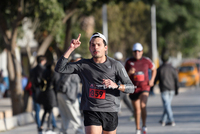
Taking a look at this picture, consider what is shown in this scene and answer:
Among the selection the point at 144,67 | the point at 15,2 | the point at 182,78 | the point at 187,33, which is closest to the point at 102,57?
the point at 144,67

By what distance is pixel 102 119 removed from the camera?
16.9 ft

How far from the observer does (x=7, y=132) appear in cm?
1097

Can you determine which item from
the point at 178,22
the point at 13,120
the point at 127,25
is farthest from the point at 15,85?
the point at 127,25

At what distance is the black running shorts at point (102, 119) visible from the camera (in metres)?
5.13

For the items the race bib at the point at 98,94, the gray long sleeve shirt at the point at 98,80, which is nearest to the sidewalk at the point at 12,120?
the gray long sleeve shirt at the point at 98,80

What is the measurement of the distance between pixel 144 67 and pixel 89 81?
385 cm

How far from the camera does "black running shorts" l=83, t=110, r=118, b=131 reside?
202 inches

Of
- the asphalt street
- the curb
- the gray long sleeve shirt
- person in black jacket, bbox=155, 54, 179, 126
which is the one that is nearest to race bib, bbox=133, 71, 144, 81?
the asphalt street

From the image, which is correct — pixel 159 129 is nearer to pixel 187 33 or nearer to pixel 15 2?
pixel 15 2

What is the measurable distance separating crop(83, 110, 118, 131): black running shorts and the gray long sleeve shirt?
0.05 meters

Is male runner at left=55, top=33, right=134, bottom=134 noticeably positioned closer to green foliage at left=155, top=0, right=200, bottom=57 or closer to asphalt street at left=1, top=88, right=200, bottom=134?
asphalt street at left=1, top=88, right=200, bottom=134

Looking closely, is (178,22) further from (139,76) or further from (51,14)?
(139,76)

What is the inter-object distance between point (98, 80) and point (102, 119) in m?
0.47

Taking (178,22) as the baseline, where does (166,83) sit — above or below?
below
